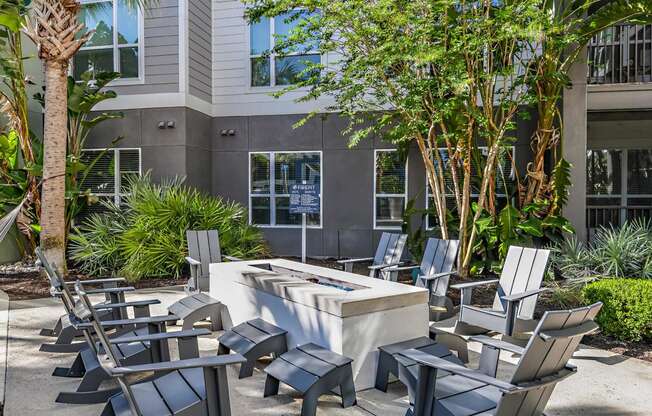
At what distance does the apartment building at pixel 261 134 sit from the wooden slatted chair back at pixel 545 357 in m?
8.63

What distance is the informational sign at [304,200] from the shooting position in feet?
32.0

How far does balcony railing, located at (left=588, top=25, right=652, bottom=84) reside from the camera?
1027 cm

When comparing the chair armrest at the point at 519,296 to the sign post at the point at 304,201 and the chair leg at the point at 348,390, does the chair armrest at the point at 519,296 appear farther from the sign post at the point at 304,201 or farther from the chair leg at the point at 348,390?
the sign post at the point at 304,201

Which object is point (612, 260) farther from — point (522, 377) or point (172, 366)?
point (172, 366)

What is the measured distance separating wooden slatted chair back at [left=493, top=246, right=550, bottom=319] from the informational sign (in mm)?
4779

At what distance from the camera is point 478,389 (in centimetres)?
319

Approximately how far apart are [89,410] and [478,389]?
2806 mm

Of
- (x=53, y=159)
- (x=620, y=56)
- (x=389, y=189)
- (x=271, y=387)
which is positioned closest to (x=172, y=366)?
(x=271, y=387)

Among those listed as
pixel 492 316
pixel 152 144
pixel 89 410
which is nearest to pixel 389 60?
pixel 492 316

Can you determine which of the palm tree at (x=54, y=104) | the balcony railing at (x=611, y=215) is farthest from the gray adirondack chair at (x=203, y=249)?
the balcony railing at (x=611, y=215)

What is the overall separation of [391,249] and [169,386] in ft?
15.7

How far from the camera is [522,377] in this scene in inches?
102

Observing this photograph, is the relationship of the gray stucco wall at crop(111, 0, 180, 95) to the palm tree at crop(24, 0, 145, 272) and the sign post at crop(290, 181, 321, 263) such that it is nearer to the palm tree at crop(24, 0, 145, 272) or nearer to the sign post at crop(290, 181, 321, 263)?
the palm tree at crop(24, 0, 145, 272)

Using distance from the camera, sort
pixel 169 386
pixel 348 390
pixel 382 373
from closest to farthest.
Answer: pixel 169 386 → pixel 348 390 → pixel 382 373
